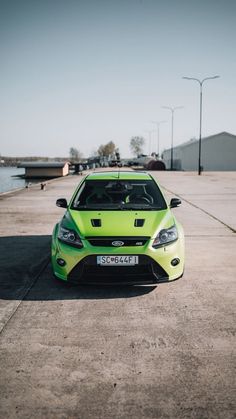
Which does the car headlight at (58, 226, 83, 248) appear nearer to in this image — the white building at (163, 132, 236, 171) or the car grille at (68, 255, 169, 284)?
the car grille at (68, 255, 169, 284)

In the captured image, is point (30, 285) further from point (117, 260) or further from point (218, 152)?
point (218, 152)

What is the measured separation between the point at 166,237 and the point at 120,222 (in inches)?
24.6

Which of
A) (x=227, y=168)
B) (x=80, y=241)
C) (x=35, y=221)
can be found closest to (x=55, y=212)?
(x=35, y=221)

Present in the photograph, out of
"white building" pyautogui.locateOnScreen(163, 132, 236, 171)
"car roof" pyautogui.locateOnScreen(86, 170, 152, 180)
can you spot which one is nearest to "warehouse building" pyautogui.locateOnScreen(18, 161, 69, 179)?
"white building" pyautogui.locateOnScreen(163, 132, 236, 171)

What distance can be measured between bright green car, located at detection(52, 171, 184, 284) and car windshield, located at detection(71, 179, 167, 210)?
6.3 inches

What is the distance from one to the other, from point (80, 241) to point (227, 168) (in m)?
56.9

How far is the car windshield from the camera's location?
561 cm

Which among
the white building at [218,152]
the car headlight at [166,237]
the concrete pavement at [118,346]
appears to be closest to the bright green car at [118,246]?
the car headlight at [166,237]

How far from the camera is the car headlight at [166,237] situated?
4516 mm

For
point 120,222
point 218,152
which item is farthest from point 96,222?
point 218,152

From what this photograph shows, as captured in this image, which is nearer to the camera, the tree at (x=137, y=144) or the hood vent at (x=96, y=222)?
the hood vent at (x=96, y=222)

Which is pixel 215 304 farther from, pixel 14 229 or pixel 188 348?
pixel 14 229

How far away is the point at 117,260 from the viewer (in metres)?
4.29

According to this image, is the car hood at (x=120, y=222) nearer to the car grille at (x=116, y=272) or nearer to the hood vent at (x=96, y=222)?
the hood vent at (x=96, y=222)
